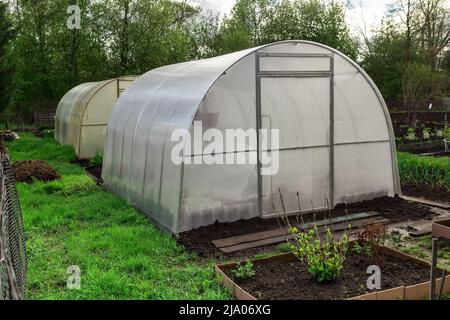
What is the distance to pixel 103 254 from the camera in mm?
6070

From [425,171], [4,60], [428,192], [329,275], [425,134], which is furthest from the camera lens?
[4,60]

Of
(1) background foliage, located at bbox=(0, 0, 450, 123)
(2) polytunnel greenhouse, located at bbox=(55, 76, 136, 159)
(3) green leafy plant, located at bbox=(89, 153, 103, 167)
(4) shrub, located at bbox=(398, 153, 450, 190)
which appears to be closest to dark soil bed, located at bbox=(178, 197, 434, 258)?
(4) shrub, located at bbox=(398, 153, 450, 190)

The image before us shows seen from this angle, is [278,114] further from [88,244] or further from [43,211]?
[43,211]

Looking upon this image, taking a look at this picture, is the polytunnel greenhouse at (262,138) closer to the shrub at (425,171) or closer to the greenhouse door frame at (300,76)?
the greenhouse door frame at (300,76)

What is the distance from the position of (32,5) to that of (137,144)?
21180mm

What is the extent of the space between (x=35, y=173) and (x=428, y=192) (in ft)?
28.1

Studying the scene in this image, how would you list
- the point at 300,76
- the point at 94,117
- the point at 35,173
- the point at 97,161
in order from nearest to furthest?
1. the point at 300,76
2. the point at 35,173
3. the point at 97,161
4. the point at 94,117

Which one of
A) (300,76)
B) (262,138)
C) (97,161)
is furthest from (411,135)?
(97,161)

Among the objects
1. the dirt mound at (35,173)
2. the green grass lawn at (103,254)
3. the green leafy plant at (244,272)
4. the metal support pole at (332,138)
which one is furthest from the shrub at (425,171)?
the dirt mound at (35,173)

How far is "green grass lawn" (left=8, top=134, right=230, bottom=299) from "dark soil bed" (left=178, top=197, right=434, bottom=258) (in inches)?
10.7

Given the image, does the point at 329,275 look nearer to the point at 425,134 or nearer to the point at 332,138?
the point at 332,138

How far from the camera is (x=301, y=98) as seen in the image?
778 centimetres

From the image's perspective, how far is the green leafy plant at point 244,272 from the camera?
511 centimetres

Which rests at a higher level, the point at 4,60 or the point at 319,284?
the point at 4,60
